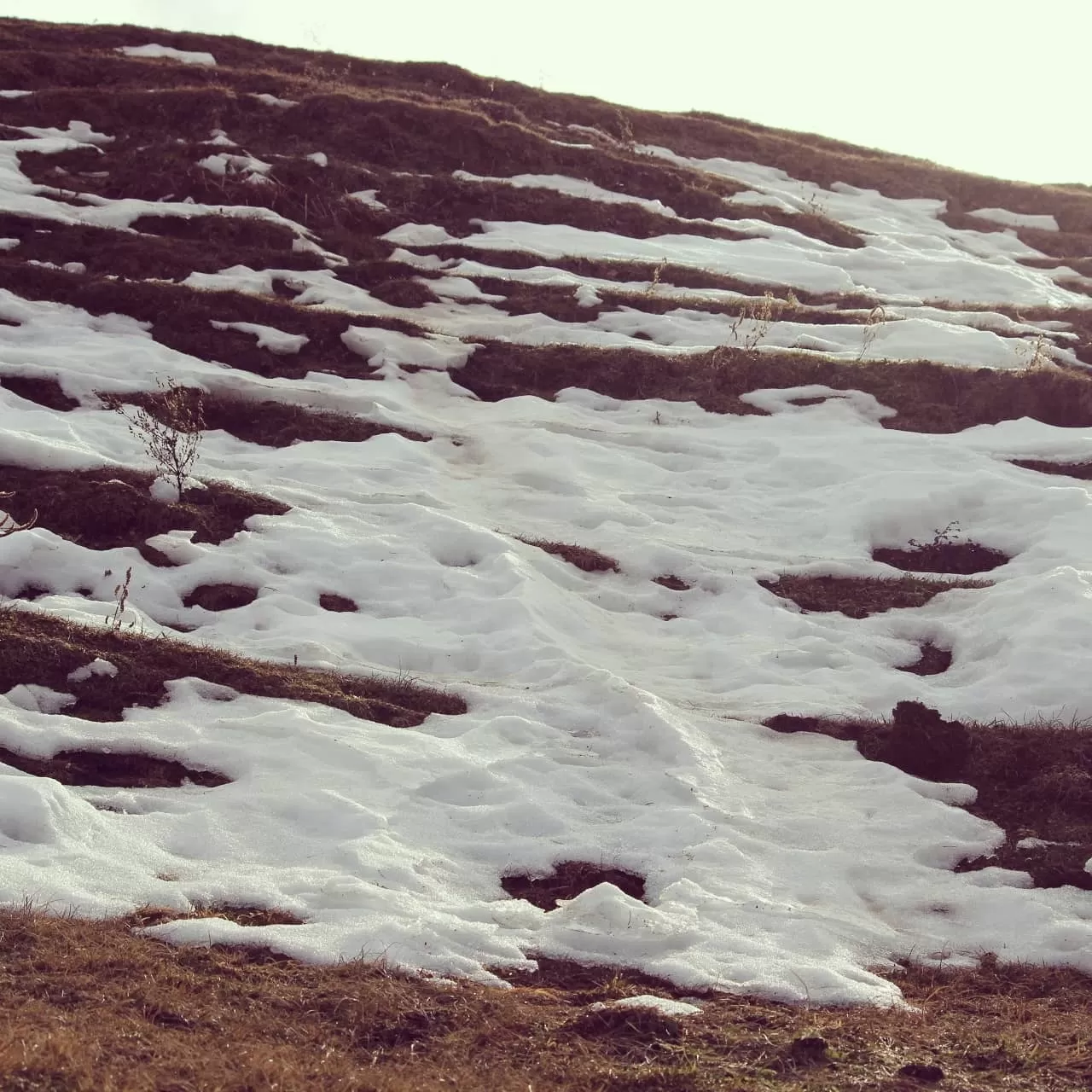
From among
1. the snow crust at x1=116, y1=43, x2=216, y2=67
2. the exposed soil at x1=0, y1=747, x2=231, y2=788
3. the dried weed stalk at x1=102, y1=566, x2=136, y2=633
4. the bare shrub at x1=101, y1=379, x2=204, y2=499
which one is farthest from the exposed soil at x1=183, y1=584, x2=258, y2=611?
the snow crust at x1=116, y1=43, x2=216, y2=67

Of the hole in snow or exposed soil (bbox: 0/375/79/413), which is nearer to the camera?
the hole in snow

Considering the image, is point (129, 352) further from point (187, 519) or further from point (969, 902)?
point (969, 902)

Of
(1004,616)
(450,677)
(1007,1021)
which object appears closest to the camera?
(1007,1021)

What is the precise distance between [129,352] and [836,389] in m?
10.4

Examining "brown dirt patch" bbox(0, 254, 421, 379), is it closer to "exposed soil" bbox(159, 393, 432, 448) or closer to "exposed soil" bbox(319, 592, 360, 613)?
"exposed soil" bbox(159, 393, 432, 448)

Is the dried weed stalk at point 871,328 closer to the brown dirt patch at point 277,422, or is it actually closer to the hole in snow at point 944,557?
the hole in snow at point 944,557

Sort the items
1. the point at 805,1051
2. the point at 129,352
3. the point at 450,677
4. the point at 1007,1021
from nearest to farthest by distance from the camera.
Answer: the point at 805,1051
the point at 1007,1021
the point at 450,677
the point at 129,352

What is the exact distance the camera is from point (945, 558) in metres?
13.0

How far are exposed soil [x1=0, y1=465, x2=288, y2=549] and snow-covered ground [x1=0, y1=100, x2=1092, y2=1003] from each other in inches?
11.5

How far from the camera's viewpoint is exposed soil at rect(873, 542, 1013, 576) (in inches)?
503

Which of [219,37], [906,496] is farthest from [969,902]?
[219,37]

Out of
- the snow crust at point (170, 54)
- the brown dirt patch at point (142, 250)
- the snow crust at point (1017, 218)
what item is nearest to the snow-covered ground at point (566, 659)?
the brown dirt patch at point (142, 250)

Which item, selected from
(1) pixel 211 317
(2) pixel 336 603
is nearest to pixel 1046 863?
(2) pixel 336 603

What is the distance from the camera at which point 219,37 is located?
1375 inches
